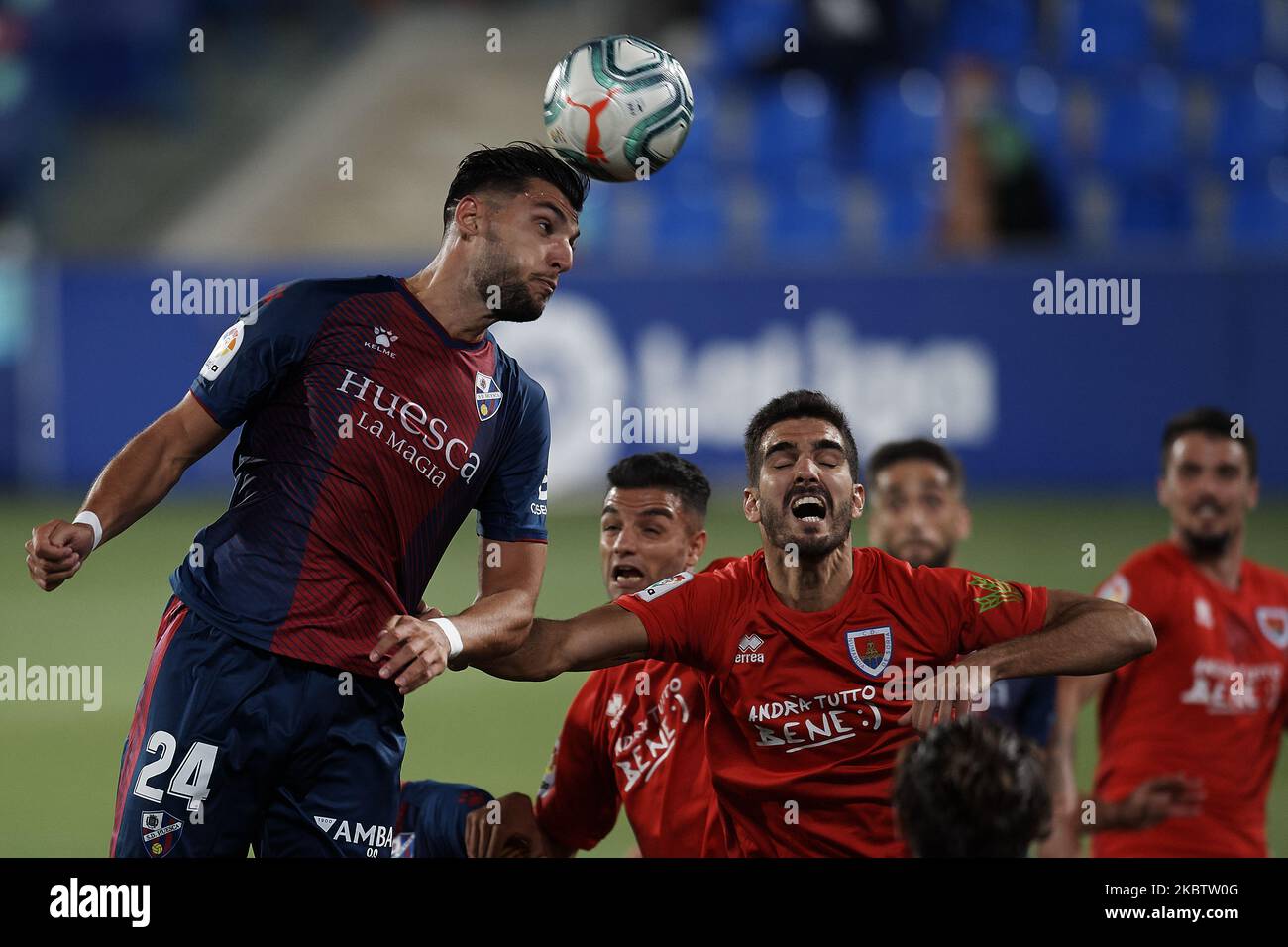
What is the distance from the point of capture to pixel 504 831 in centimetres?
570

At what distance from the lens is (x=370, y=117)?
75.4ft

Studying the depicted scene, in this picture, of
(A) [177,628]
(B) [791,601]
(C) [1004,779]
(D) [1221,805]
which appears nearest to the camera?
(C) [1004,779]

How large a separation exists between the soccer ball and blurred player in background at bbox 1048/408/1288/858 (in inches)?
102

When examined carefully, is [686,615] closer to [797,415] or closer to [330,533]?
[797,415]

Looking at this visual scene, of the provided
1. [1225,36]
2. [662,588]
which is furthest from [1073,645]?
[1225,36]

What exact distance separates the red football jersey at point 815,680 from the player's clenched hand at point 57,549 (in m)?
1.61

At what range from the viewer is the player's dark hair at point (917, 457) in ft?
22.9

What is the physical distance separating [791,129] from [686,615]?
15.8m

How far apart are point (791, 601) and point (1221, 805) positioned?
95.6 inches

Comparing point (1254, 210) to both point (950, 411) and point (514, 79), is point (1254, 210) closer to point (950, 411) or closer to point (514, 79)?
point (950, 411)

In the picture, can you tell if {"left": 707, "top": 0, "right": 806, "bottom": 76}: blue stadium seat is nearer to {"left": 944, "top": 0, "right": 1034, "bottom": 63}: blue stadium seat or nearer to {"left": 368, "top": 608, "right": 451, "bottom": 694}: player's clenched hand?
{"left": 944, "top": 0, "right": 1034, "bottom": 63}: blue stadium seat

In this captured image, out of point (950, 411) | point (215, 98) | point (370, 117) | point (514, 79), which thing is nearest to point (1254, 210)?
point (950, 411)

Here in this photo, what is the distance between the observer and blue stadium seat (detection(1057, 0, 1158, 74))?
2067 cm

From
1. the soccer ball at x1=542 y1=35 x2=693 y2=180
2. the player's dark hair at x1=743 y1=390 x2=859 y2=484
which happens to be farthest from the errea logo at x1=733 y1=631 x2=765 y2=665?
the soccer ball at x1=542 y1=35 x2=693 y2=180
